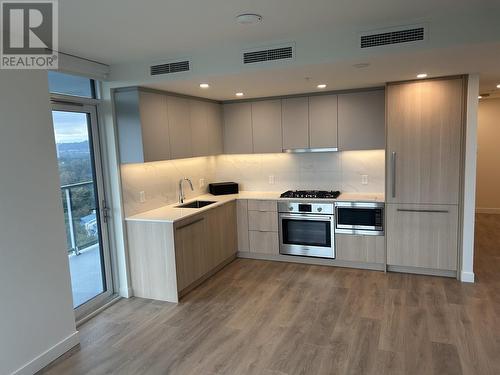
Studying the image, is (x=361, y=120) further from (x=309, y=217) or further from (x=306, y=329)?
(x=306, y=329)

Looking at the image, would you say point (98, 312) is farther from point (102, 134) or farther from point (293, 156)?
point (293, 156)

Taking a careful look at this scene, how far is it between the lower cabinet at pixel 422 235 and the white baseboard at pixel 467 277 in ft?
0.35

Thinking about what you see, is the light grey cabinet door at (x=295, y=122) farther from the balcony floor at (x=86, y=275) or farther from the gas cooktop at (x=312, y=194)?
the balcony floor at (x=86, y=275)

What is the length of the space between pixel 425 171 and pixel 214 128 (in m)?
2.91

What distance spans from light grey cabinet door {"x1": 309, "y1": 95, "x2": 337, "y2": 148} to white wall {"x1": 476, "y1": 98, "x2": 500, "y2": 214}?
4.19 m

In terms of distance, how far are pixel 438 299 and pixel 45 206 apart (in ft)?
Result: 12.8

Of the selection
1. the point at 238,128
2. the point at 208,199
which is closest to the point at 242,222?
the point at 208,199

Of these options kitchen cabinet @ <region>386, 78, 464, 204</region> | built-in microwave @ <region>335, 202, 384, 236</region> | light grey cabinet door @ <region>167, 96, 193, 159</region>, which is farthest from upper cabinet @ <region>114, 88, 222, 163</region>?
kitchen cabinet @ <region>386, 78, 464, 204</region>

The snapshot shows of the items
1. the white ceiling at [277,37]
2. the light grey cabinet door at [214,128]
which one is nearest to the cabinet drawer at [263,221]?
the light grey cabinet door at [214,128]

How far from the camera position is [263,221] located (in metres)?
5.08

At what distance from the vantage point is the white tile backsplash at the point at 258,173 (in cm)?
436

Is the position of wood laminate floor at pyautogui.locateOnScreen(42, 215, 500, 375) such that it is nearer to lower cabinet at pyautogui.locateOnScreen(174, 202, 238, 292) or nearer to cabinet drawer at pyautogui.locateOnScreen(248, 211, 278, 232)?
lower cabinet at pyautogui.locateOnScreen(174, 202, 238, 292)

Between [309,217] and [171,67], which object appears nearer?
[171,67]

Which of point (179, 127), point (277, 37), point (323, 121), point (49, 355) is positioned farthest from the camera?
point (323, 121)
